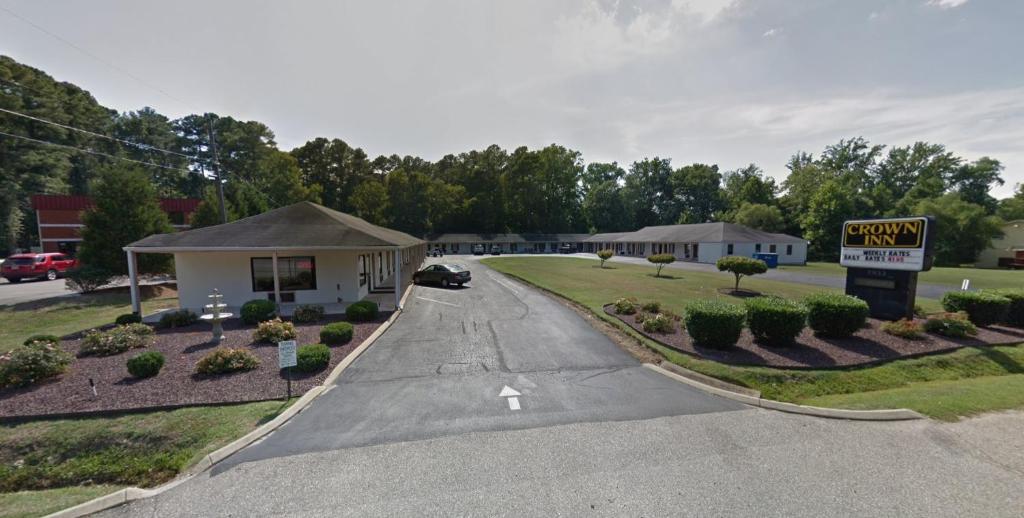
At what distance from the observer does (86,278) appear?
17391 mm

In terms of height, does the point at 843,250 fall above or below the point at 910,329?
above

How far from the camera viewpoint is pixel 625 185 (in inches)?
3228

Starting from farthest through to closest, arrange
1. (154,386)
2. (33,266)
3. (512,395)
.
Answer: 1. (33,266)
2. (154,386)
3. (512,395)

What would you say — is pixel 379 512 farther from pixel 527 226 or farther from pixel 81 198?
pixel 527 226

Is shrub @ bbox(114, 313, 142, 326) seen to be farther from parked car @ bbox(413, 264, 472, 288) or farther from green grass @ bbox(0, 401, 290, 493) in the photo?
parked car @ bbox(413, 264, 472, 288)

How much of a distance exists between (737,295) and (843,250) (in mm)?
5941

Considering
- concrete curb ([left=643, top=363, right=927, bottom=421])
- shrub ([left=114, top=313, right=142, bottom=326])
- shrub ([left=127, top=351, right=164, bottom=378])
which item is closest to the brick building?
shrub ([left=114, top=313, right=142, bottom=326])

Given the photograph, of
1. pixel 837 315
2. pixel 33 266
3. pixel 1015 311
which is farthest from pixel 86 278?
pixel 1015 311

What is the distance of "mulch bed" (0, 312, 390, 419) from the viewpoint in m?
6.34

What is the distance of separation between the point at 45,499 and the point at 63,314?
49.4 feet

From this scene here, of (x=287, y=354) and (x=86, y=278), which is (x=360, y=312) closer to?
(x=287, y=354)

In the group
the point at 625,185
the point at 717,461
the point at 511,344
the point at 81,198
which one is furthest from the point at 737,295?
the point at 625,185

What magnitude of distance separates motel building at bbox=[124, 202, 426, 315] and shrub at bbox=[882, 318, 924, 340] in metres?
15.6

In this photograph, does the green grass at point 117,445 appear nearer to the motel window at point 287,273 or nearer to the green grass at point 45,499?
the green grass at point 45,499
